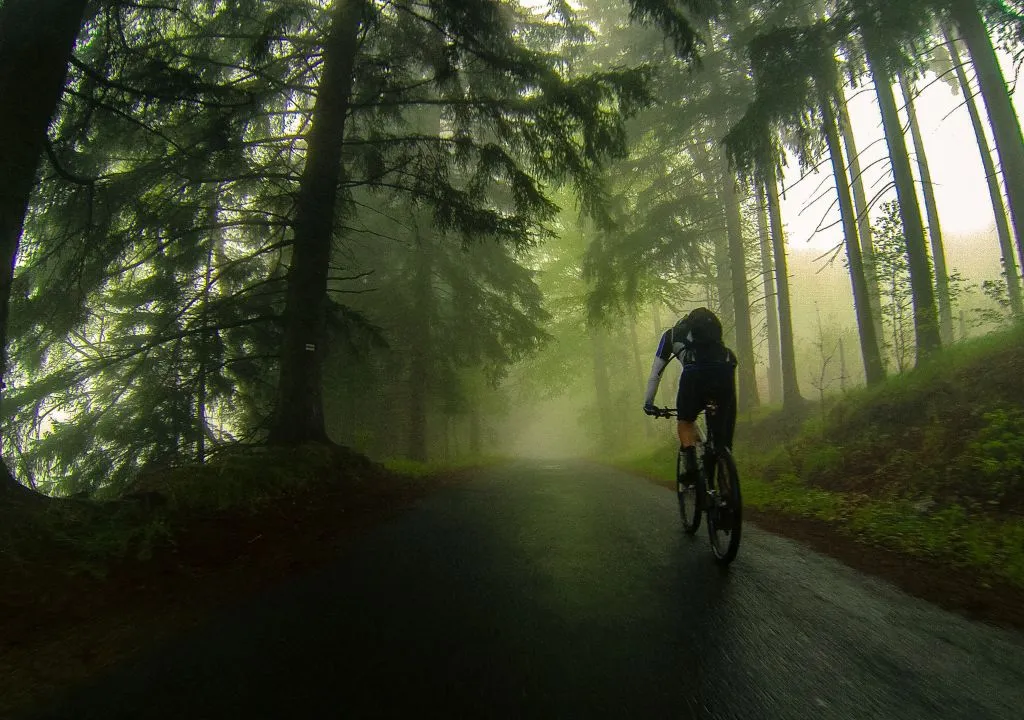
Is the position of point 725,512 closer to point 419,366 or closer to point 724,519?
point 724,519

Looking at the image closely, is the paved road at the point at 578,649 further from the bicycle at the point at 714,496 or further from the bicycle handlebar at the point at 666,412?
the bicycle handlebar at the point at 666,412

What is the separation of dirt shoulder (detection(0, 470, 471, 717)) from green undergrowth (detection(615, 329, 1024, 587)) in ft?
16.5

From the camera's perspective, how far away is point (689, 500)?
4.64m

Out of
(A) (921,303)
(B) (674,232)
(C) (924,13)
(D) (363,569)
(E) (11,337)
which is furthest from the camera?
(B) (674,232)

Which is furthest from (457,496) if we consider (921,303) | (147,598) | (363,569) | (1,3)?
(921,303)

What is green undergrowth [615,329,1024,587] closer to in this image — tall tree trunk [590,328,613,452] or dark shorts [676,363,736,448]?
dark shorts [676,363,736,448]

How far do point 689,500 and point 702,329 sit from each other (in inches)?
66.0

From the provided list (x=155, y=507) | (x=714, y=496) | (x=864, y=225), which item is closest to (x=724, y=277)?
(x=864, y=225)

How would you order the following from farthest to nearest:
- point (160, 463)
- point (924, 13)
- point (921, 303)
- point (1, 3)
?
point (921, 303), point (924, 13), point (160, 463), point (1, 3)

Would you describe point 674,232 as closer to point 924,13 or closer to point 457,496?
point 924,13

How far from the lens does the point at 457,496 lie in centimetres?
728

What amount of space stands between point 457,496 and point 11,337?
700 cm

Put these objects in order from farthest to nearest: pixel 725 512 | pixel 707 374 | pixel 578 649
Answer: pixel 707 374, pixel 725 512, pixel 578 649

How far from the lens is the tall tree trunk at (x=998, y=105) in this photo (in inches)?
325
